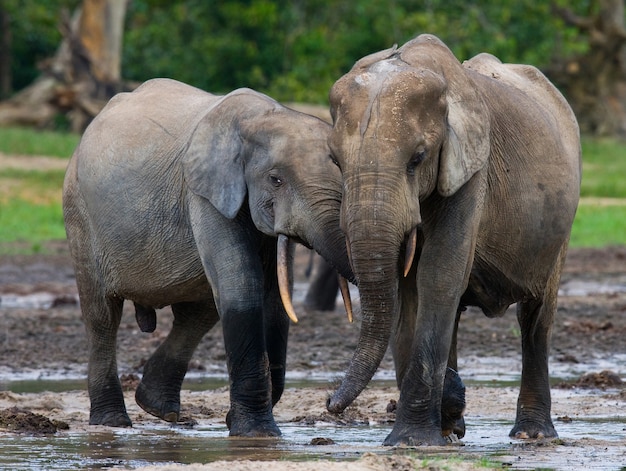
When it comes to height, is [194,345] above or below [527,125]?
below

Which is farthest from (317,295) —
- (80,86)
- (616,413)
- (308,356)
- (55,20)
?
(55,20)

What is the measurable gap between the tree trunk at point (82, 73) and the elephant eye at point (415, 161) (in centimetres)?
2451

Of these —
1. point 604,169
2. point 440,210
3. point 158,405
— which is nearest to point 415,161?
point 440,210

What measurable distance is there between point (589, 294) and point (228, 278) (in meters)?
8.78

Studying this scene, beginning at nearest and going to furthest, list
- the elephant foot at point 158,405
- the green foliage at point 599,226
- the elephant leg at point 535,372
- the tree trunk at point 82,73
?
the elephant leg at point 535,372 < the elephant foot at point 158,405 < the green foliage at point 599,226 < the tree trunk at point 82,73

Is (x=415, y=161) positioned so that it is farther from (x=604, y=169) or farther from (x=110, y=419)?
(x=604, y=169)

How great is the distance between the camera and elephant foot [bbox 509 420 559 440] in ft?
25.6

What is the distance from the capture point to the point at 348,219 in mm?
6656

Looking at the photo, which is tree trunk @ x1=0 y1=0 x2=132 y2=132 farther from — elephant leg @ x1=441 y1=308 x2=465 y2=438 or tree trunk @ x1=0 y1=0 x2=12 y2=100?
elephant leg @ x1=441 y1=308 x2=465 y2=438

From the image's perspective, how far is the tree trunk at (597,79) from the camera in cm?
3559

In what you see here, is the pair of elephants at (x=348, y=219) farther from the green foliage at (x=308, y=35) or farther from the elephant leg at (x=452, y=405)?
the green foliage at (x=308, y=35)

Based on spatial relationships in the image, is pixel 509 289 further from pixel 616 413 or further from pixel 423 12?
pixel 423 12

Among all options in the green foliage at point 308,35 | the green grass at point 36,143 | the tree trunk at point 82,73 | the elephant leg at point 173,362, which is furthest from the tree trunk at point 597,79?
the elephant leg at point 173,362

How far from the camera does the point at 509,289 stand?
798 centimetres
